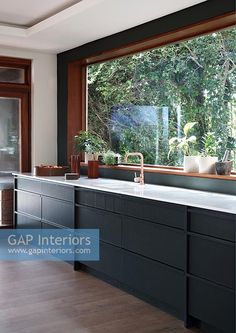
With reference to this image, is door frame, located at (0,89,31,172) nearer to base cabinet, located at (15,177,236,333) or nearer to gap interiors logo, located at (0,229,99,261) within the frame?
gap interiors logo, located at (0,229,99,261)

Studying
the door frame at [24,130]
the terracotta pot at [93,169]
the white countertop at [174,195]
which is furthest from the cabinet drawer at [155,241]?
the door frame at [24,130]

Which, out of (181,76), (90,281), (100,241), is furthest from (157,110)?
(90,281)

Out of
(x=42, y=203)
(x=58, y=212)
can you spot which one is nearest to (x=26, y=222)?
(x=42, y=203)

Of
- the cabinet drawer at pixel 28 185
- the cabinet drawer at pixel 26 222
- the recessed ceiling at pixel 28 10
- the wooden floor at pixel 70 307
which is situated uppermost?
the recessed ceiling at pixel 28 10

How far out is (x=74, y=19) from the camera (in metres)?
4.41

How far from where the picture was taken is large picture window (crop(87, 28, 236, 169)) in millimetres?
3975

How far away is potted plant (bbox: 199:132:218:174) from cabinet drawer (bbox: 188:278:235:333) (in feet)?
3.99

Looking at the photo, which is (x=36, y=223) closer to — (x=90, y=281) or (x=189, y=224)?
(x=90, y=281)

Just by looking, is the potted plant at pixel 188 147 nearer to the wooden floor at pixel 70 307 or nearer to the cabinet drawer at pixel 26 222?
the wooden floor at pixel 70 307

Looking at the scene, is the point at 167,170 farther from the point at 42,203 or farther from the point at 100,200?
the point at 42,203

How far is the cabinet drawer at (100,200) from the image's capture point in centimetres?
381

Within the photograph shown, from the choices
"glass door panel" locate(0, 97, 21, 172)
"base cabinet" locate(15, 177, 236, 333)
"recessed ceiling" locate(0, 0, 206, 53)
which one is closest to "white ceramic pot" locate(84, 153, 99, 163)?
"base cabinet" locate(15, 177, 236, 333)

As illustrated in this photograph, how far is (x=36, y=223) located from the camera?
5.23m

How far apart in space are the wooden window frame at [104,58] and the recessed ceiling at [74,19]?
0.19m
